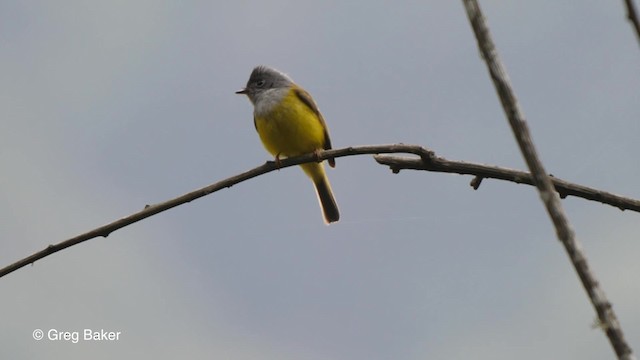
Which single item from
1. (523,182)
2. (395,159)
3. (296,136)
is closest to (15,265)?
(395,159)

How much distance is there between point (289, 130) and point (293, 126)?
0.17 ft

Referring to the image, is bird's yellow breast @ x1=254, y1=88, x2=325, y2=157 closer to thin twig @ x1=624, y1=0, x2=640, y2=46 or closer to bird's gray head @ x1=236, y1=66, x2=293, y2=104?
bird's gray head @ x1=236, y1=66, x2=293, y2=104

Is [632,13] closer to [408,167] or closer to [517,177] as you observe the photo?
[517,177]

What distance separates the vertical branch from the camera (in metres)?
1.78

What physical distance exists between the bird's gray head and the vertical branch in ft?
22.7

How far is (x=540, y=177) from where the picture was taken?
6.01 ft

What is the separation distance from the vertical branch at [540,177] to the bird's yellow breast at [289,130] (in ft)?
19.2

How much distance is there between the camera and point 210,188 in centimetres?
455

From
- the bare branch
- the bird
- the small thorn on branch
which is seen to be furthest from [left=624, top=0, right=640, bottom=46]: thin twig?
the bird

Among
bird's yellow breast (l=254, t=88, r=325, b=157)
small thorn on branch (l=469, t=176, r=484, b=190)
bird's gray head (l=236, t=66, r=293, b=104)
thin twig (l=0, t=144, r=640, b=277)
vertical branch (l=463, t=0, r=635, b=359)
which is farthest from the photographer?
bird's gray head (l=236, t=66, r=293, b=104)

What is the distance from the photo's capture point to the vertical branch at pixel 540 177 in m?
1.78

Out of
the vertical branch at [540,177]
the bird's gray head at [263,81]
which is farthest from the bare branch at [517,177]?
the bird's gray head at [263,81]

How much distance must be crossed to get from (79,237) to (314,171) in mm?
4937

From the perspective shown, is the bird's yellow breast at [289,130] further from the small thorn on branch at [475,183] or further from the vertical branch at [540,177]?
the vertical branch at [540,177]
